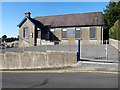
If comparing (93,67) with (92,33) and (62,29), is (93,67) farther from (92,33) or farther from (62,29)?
(62,29)

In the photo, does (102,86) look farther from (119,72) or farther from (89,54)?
(89,54)

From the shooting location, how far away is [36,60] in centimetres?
2289

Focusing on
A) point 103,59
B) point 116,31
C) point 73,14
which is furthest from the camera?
point 73,14

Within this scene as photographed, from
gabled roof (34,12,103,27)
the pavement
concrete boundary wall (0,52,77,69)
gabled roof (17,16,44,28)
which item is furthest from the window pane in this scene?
the pavement

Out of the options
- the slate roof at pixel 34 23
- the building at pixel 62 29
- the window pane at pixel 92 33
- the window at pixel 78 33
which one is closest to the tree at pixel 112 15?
the building at pixel 62 29

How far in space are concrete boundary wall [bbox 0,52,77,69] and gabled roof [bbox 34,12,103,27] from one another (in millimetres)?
20685

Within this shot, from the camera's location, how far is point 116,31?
29.2 meters

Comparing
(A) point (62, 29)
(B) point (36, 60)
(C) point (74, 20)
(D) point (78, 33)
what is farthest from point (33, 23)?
(B) point (36, 60)

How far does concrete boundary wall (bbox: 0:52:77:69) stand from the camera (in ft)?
67.7

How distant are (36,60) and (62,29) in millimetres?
23084

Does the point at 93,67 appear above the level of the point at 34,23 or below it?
below

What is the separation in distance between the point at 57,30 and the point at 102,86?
3519 centimetres

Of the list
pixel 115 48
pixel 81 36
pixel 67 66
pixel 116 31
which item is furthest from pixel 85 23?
pixel 67 66

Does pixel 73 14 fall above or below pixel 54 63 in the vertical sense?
above
